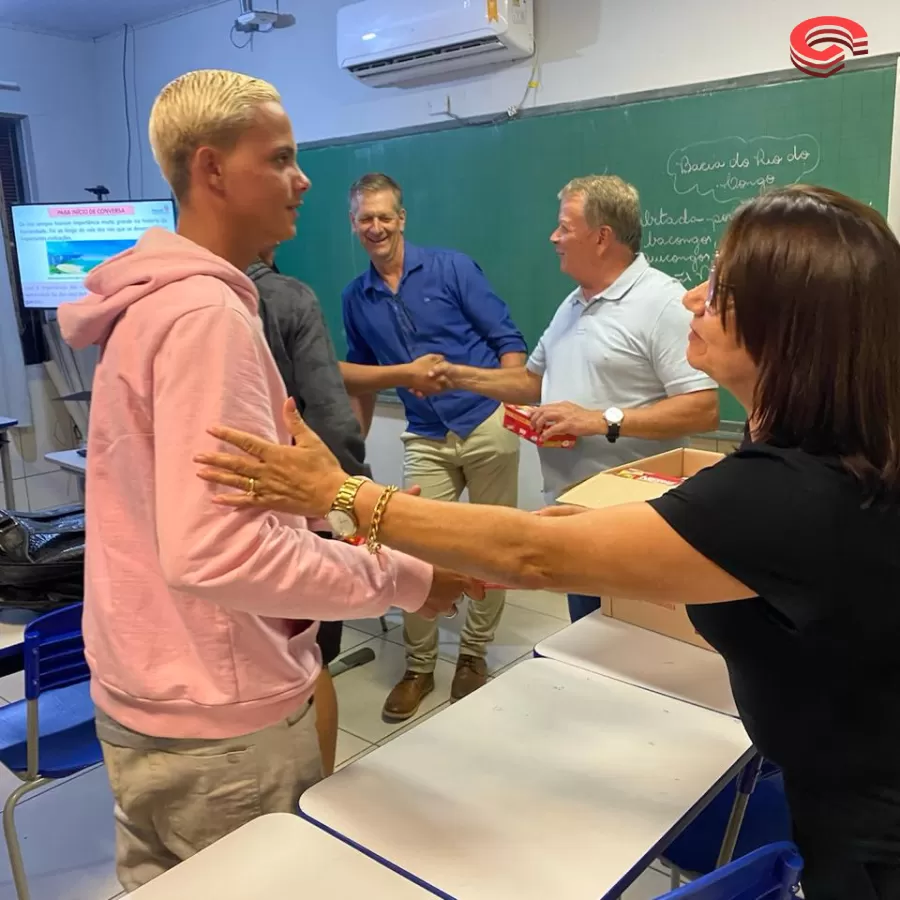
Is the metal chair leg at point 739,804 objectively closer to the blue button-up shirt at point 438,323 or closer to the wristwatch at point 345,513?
the wristwatch at point 345,513

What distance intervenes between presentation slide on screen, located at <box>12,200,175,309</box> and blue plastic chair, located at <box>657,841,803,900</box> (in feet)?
15.7

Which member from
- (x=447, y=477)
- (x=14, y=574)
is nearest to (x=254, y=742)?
(x=14, y=574)

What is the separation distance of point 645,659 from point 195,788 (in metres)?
0.89

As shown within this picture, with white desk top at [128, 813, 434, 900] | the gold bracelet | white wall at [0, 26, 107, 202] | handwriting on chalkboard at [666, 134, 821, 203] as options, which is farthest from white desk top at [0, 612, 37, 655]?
white wall at [0, 26, 107, 202]

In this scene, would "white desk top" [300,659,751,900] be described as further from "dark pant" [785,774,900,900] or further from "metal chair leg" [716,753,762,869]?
"dark pant" [785,774,900,900]

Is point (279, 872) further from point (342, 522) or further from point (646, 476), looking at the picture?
point (646, 476)

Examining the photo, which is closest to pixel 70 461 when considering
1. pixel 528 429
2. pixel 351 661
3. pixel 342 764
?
pixel 351 661

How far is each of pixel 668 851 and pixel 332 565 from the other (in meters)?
0.91

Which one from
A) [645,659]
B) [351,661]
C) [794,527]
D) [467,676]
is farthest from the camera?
[351,661]

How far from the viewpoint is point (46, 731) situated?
207 cm

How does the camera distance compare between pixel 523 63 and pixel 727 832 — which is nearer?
pixel 727 832

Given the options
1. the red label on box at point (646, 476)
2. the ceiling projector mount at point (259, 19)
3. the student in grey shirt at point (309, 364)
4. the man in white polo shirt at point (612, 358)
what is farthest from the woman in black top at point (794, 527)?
the ceiling projector mount at point (259, 19)

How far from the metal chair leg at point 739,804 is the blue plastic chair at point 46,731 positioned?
137 cm

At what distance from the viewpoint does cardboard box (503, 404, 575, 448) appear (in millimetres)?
2371
